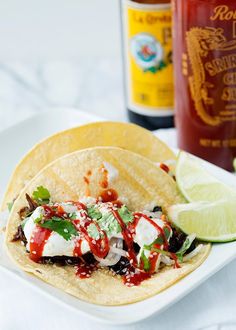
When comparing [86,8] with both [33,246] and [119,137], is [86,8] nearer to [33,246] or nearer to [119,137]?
[119,137]

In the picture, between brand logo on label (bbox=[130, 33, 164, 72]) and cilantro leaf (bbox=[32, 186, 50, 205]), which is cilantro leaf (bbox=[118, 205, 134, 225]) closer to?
cilantro leaf (bbox=[32, 186, 50, 205])

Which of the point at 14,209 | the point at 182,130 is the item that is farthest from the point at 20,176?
the point at 182,130

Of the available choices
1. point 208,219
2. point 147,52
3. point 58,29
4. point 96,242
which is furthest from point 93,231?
point 58,29

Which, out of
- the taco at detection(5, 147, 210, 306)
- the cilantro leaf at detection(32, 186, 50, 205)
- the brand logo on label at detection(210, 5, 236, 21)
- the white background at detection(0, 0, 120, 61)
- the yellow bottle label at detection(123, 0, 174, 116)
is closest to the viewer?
the taco at detection(5, 147, 210, 306)

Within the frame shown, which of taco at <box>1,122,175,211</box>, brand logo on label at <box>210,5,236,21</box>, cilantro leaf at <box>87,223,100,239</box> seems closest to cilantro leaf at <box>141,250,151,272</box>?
cilantro leaf at <box>87,223,100,239</box>

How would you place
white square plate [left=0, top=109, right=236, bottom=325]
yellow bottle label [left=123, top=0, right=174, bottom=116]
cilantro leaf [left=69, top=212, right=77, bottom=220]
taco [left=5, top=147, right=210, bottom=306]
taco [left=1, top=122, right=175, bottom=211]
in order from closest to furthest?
white square plate [left=0, top=109, right=236, bottom=325] → taco [left=5, top=147, right=210, bottom=306] → cilantro leaf [left=69, top=212, right=77, bottom=220] → taco [left=1, top=122, right=175, bottom=211] → yellow bottle label [left=123, top=0, right=174, bottom=116]

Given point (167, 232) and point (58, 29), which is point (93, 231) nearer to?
point (167, 232)

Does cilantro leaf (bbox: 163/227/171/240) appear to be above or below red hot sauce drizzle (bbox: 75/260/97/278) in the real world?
above

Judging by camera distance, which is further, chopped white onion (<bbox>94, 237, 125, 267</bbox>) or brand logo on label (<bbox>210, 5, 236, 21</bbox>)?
brand logo on label (<bbox>210, 5, 236, 21</bbox>)
